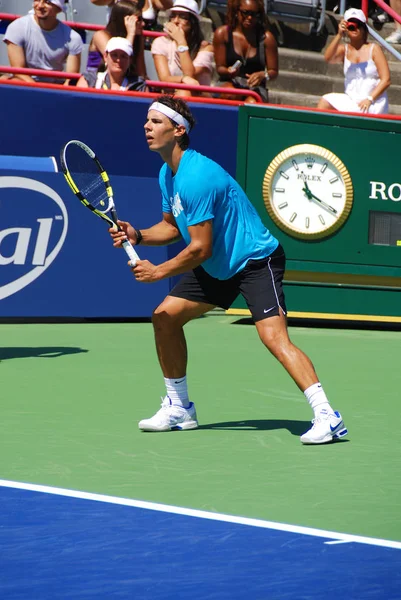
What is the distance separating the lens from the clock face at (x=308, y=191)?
11.6 metres

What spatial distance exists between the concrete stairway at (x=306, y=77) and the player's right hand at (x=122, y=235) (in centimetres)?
992

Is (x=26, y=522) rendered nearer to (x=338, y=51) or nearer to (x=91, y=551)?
(x=91, y=551)

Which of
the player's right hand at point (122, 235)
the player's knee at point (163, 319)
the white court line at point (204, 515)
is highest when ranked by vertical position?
the player's right hand at point (122, 235)

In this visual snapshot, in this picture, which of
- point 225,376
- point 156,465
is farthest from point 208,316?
point 156,465

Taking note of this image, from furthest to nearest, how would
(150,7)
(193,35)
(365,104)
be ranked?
1. (150,7)
2. (193,35)
3. (365,104)

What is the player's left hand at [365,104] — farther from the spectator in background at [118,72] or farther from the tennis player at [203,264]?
the tennis player at [203,264]

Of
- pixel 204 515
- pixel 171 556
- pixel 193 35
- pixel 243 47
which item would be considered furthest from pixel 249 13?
pixel 171 556

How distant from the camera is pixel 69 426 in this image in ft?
21.1

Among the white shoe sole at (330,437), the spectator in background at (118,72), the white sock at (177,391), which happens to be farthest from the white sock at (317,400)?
the spectator in background at (118,72)

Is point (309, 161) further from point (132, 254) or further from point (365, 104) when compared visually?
point (132, 254)

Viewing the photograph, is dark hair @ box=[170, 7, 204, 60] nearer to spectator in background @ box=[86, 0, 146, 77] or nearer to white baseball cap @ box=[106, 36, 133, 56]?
spectator in background @ box=[86, 0, 146, 77]

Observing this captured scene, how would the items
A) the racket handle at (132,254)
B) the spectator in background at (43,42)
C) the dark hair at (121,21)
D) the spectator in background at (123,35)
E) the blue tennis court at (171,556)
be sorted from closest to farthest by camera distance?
the blue tennis court at (171,556) < the racket handle at (132,254) < the spectator in background at (43,42) < the spectator in background at (123,35) < the dark hair at (121,21)

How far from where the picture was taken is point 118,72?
11.9 meters

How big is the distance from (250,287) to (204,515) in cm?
188
